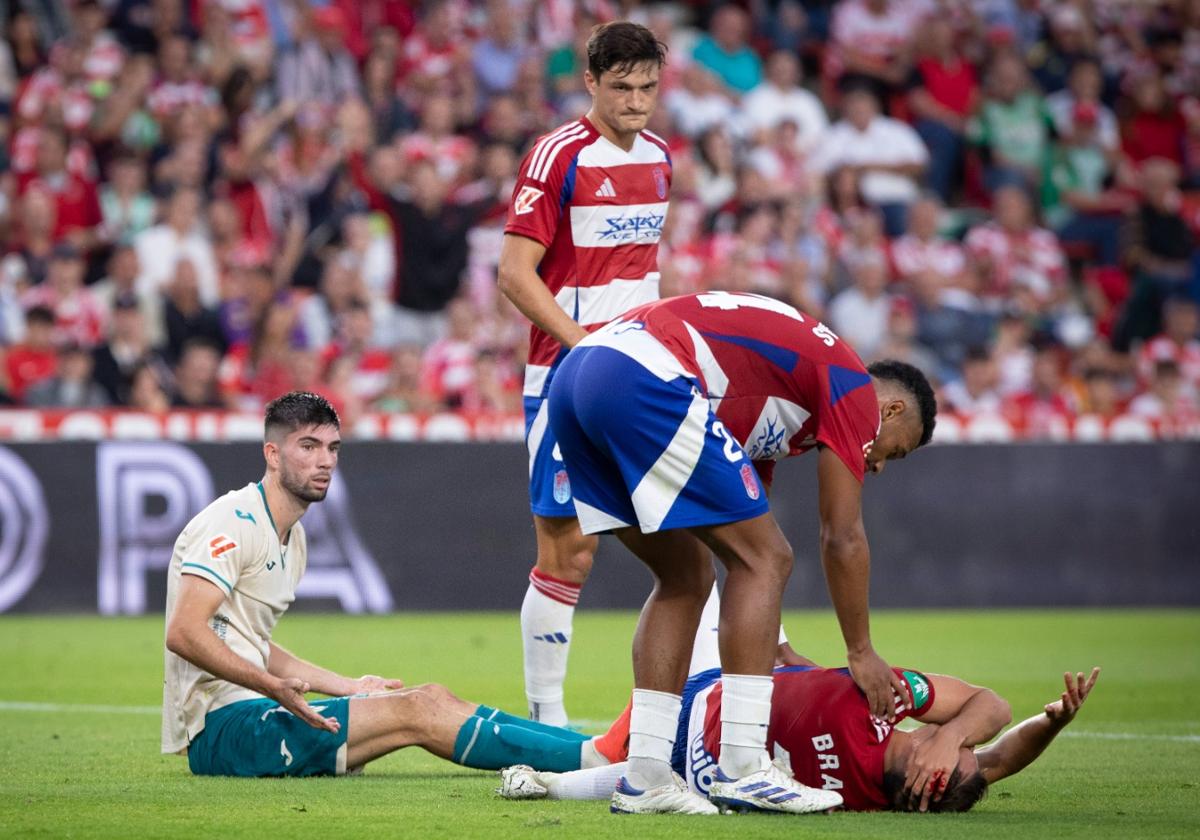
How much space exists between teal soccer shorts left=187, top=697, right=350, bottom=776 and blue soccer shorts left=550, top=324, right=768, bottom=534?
1.72m

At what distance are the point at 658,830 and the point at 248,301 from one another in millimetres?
11325

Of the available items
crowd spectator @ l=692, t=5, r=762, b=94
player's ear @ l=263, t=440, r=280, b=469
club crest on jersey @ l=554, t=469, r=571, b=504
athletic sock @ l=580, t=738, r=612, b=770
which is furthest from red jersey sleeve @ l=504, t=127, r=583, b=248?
crowd spectator @ l=692, t=5, r=762, b=94

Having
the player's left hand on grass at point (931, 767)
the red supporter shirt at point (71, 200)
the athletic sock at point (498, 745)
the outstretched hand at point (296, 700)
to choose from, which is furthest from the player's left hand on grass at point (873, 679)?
the red supporter shirt at point (71, 200)

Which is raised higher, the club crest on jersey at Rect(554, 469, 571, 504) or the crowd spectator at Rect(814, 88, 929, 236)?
the crowd spectator at Rect(814, 88, 929, 236)

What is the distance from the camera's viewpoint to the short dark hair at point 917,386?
5.91 meters

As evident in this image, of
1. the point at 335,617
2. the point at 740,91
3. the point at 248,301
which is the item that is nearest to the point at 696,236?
the point at 740,91

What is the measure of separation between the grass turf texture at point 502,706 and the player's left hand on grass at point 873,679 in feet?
1.15

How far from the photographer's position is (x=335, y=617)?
14.1 m

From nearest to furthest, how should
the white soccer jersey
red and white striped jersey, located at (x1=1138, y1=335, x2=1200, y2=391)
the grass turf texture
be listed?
the grass turf texture, the white soccer jersey, red and white striped jersey, located at (x1=1138, y1=335, x2=1200, y2=391)

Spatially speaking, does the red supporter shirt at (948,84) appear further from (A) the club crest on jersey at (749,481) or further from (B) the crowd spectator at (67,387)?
(A) the club crest on jersey at (749,481)

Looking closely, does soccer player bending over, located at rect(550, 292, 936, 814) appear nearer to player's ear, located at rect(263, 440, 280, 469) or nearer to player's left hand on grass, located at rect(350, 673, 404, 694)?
player's left hand on grass, located at rect(350, 673, 404, 694)

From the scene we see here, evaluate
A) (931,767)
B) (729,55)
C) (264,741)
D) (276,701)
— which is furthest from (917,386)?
(729,55)

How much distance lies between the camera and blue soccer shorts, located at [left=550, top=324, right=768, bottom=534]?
545 cm

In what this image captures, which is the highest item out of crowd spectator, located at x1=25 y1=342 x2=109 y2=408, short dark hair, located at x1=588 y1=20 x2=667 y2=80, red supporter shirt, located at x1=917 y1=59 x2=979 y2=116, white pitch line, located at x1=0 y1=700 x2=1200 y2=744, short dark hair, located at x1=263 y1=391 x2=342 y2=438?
red supporter shirt, located at x1=917 y1=59 x2=979 y2=116
